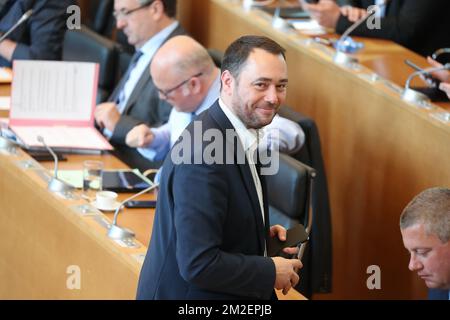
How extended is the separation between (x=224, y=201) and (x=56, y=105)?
1950 mm

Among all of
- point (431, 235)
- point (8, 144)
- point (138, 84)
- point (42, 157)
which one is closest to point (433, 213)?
point (431, 235)

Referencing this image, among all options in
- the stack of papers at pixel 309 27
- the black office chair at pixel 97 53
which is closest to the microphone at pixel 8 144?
the black office chair at pixel 97 53

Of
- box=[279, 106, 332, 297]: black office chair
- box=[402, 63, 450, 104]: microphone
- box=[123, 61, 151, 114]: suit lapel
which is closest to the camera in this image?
box=[279, 106, 332, 297]: black office chair

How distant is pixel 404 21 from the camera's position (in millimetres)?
4836

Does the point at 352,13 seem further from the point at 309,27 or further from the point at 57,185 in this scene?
the point at 57,185

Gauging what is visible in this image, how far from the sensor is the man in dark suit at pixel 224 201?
2.31 metres

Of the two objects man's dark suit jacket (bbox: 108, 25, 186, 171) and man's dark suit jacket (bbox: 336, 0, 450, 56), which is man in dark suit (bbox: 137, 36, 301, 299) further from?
man's dark suit jacket (bbox: 336, 0, 450, 56)

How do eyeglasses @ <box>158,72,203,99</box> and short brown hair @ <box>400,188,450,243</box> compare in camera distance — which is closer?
short brown hair @ <box>400,188,450,243</box>

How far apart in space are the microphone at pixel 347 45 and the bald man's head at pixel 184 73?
0.89 metres

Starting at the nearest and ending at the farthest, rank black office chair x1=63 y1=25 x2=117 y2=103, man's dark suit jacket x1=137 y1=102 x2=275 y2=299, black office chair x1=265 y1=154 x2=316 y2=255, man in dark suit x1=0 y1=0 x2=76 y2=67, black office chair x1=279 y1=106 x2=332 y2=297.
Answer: man's dark suit jacket x1=137 y1=102 x2=275 y2=299, black office chair x1=265 y1=154 x2=316 y2=255, black office chair x1=279 y1=106 x2=332 y2=297, black office chair x1=63 y1=25 x2=117 y2=103, man in dark suit x1=0 y1=0 x2=76 y2=67

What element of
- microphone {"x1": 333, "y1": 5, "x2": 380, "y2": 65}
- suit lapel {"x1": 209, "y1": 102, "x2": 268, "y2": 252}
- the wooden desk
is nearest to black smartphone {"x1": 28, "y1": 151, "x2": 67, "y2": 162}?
the wooden desk

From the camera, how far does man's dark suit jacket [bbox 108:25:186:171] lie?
4.26m

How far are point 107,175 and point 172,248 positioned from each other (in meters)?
1.52
